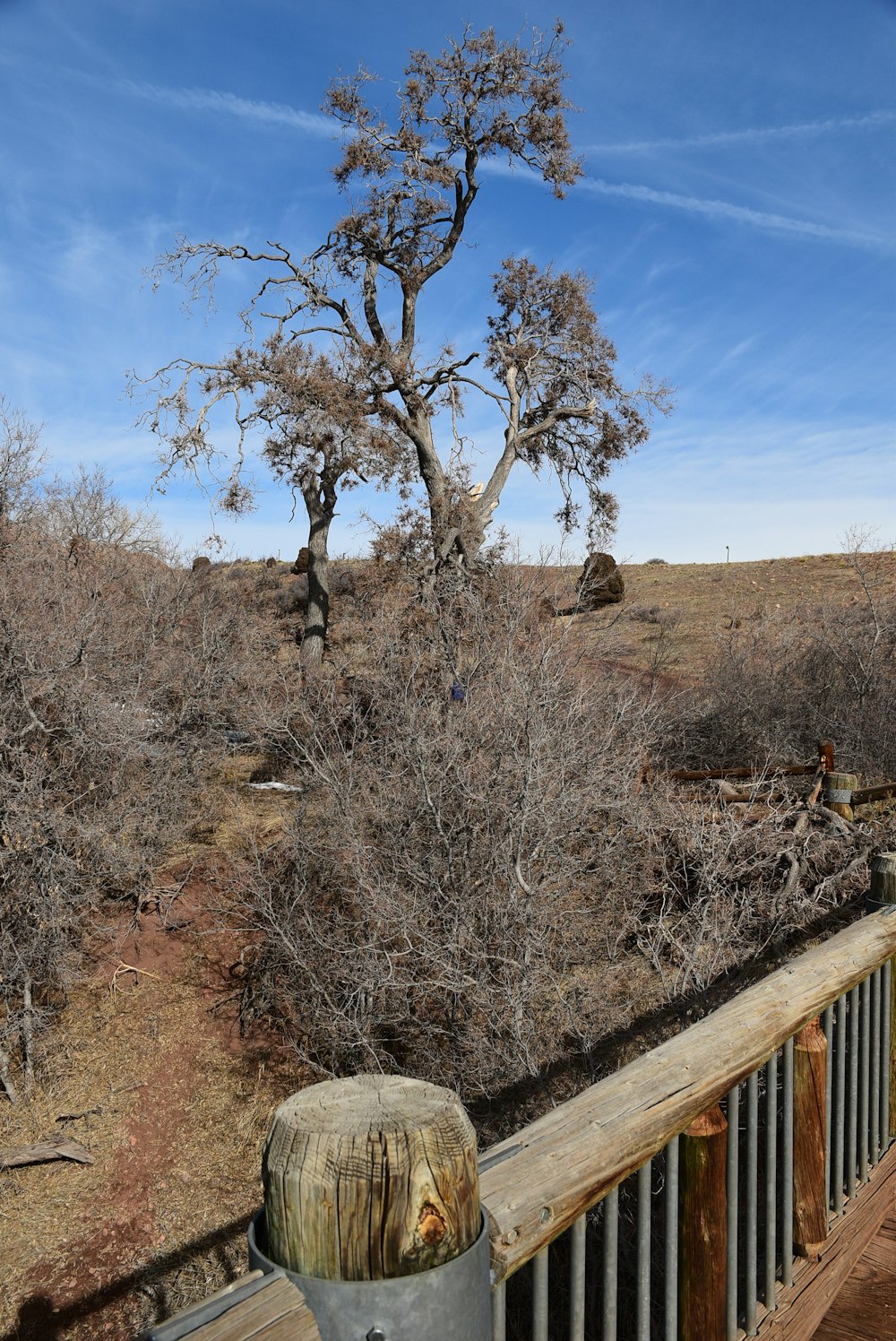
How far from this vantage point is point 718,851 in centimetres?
905

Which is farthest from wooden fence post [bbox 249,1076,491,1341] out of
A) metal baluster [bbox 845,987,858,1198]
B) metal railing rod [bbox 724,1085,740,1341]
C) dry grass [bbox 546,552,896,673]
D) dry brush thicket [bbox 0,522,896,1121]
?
dry grass [bbox 546,552,896,673]

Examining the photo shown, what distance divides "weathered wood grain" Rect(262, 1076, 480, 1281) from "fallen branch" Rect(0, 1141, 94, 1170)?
32.2 feet

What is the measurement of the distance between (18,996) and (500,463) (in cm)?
1429

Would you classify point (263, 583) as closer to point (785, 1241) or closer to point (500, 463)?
point (500, 463)

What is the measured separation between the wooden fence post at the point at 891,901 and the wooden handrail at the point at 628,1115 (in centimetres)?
79

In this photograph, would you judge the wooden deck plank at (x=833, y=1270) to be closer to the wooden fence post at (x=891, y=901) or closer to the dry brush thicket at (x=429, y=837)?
the wooden fence post at (x=891, y=901)

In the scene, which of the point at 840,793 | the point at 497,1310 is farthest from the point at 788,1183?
the point at 840,793

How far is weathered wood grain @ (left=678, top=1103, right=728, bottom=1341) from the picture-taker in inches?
83.2

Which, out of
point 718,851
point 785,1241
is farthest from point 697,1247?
point 718,851

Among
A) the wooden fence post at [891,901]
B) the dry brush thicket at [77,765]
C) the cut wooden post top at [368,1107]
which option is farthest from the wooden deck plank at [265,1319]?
the dry brush thicket at [77,765]

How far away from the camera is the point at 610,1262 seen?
1.82 metres

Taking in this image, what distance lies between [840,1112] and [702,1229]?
1057mm

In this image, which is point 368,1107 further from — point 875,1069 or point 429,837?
point 429,837

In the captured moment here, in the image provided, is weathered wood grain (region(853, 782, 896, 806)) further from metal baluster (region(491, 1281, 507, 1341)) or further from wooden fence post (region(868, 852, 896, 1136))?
metal baluster (region(491, 1281, 507, 1341))
